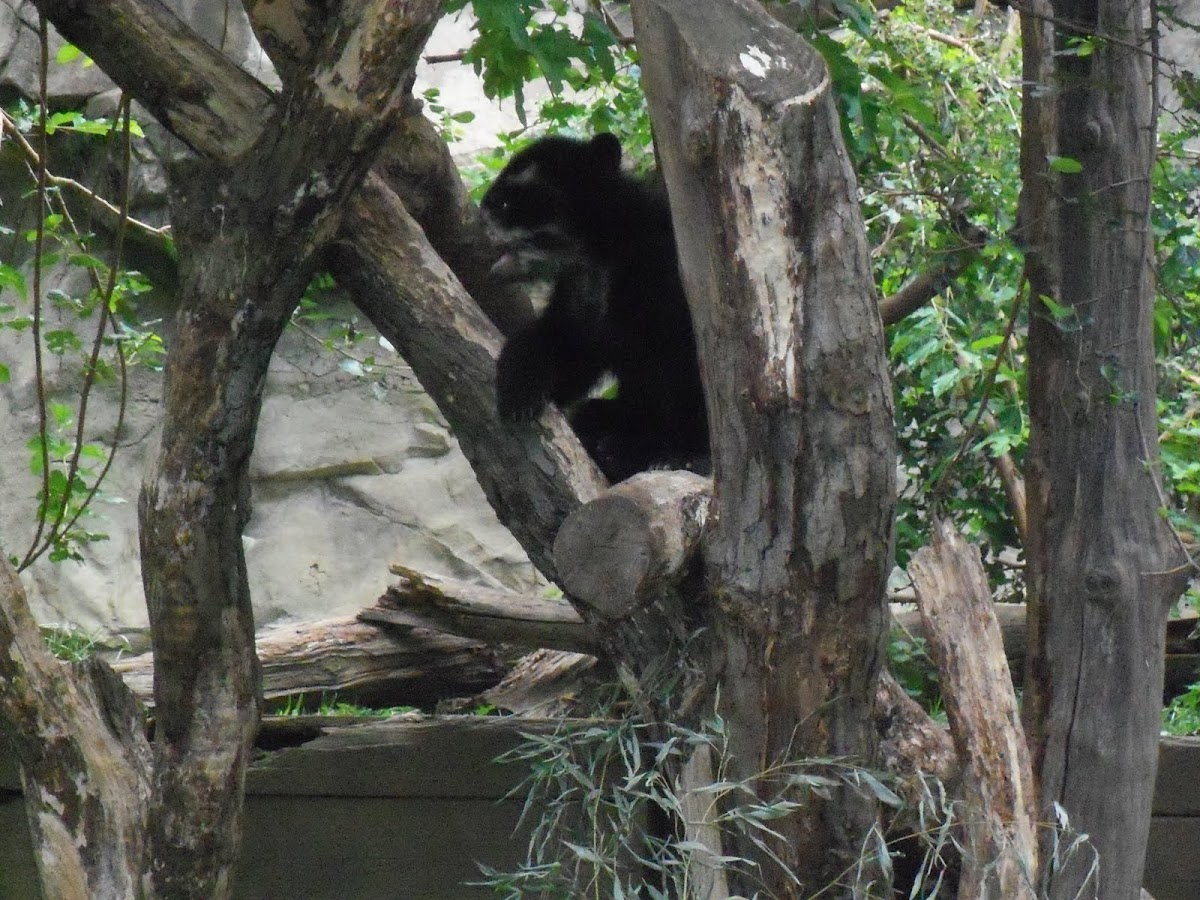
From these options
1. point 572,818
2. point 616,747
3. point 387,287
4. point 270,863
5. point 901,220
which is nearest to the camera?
point 616,747

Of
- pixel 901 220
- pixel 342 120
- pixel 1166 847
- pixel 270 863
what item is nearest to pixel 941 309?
pixel 901 220

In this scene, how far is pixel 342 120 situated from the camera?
2.28m

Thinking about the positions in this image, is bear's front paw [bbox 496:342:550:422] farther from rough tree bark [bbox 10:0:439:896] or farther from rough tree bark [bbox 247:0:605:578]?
rough tree bark [bbox 10:0:439:896]

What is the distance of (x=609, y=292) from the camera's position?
149 inches

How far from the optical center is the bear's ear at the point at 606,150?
3.83m

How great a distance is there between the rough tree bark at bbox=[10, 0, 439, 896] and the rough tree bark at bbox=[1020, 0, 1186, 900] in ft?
5.06

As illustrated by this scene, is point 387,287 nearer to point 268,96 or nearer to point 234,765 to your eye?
point 268,96

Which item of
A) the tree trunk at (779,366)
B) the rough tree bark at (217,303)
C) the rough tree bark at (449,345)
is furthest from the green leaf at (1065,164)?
the rough tree bark at (217,303)

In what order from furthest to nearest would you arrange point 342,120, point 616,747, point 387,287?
point 387,287, point 616,747, point 342,120

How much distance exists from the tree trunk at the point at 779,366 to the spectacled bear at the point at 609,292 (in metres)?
1.35

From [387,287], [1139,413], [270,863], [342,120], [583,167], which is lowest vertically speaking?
[270,863]

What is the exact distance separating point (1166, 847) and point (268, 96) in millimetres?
3305

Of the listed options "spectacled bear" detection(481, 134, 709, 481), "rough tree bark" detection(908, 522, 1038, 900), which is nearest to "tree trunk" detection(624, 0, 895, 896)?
"rough tree bark" detection(908, 522, 1038, 900)

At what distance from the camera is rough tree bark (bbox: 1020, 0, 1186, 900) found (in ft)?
9.39
